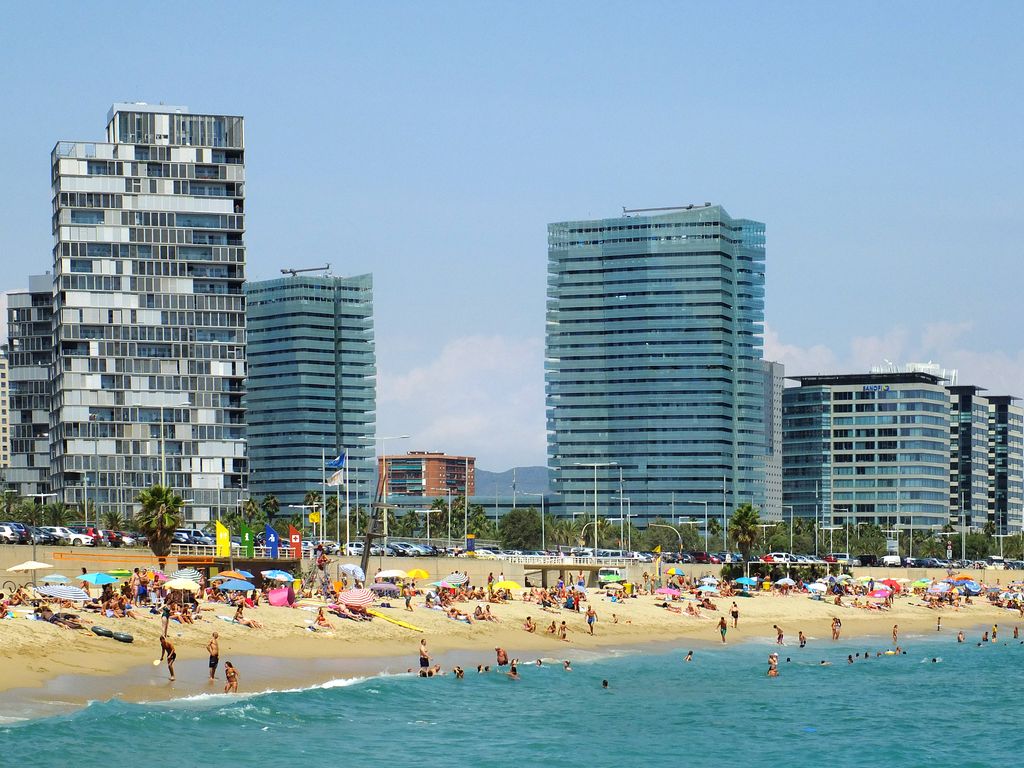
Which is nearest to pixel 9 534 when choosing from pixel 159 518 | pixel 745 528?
pixel 159 518

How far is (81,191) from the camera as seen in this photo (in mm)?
171750

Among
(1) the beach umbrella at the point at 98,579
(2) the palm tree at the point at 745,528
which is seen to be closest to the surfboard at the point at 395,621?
(1) the beach umbrella at the point at 98,579

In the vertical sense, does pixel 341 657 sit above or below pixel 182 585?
below

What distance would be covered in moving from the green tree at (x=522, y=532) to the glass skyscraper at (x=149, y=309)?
34.9 m

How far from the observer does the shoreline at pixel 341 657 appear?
45375mm

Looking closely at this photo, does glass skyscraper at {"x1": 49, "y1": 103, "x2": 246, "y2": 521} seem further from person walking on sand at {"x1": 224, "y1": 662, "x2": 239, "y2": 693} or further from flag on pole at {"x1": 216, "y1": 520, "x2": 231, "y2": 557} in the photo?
person walking on sand at {"x1": 224, "y1": 662, "x2": 239, "y2": 693}

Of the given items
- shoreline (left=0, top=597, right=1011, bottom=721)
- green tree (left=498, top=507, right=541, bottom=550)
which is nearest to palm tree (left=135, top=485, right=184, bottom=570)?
shoreline (left=0, top=597, right=1011, bottom=721)

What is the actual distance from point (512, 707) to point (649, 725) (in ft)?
16.6

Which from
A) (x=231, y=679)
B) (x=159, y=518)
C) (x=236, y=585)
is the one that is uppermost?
(x=159, y=518)

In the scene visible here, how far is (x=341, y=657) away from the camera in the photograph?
Answer: 60.4m

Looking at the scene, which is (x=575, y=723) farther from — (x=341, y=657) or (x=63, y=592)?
(x=63, y=592)

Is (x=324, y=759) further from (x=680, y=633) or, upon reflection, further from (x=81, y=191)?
(x=81, y=191)

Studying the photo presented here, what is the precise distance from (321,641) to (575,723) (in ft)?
50.6

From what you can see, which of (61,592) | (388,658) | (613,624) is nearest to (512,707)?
(388,658)
